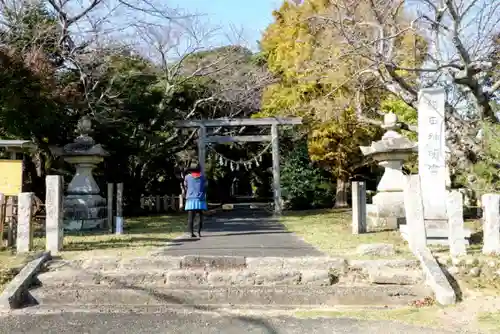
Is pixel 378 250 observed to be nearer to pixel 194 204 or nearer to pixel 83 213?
pixel 194 204

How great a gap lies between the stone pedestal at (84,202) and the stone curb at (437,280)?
8612 mm

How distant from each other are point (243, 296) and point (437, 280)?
2335mm

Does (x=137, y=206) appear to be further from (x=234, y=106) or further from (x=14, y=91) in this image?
(x=14, y=91)

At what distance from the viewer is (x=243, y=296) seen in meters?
6.42

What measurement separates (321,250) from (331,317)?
2.66 meters

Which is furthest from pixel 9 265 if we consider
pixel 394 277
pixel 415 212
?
pixel 415 212

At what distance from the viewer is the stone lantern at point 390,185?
40.9 ft

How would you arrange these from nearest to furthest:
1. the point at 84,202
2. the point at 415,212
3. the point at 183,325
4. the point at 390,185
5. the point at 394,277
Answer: the point at 183,325, the point at 394,277, the point at 415,212, the point at 390,185, the point at 84,202

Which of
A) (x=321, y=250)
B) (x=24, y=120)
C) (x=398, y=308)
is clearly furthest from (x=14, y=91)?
(x=398, y=308)

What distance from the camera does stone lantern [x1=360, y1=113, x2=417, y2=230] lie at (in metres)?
12.5

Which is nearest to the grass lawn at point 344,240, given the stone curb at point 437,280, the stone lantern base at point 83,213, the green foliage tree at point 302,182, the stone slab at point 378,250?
the stone slab at point 378,250

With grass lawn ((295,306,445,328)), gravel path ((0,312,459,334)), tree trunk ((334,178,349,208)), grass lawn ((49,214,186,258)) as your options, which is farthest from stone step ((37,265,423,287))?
tree trunk ((334,178,349,208))

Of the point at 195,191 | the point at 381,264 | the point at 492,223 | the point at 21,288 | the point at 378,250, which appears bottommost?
the point at 21,288

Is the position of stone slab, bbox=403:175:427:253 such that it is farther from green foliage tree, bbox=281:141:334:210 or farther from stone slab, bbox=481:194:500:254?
green foliage tree, bbox=281:141:334:210
